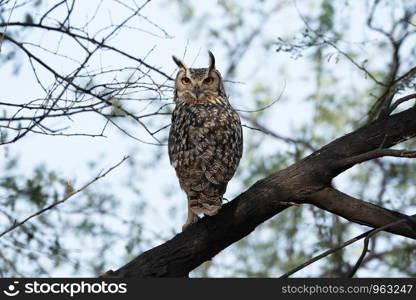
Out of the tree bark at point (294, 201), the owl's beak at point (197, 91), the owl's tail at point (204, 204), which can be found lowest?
the tree bark at point (294, 201)

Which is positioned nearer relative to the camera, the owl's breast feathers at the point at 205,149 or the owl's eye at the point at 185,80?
the owl's breast feathers at the point at 205,149

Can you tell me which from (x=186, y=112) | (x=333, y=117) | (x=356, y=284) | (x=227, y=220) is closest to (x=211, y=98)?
(x=186, y=112)

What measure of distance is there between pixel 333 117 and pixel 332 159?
6618mm

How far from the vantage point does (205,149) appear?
4.27 metres

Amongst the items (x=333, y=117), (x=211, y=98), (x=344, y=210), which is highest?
(x=333, y=117)

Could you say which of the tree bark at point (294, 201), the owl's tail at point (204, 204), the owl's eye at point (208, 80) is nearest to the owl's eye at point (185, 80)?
the owl's eye at point (208, 80)

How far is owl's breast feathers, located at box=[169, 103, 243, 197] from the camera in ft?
13.8

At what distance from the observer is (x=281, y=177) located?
3.64m

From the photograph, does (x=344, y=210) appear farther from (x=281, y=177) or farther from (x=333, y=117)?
(x=333, y=117)

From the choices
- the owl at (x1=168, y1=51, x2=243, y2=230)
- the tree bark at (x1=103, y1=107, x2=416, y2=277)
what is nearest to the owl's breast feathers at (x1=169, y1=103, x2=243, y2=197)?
the owl at (x1=168, y1=51, x2=243, y2=230)

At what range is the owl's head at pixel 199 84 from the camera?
516 cm

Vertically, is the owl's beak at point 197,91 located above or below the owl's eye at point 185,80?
below

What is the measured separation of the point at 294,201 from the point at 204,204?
64 centimetres

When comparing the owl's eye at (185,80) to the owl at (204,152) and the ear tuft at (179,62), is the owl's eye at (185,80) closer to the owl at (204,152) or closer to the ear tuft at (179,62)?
the ear tuft at (179,62)
